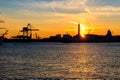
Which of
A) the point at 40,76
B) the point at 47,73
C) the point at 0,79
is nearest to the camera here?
the point at 0,79

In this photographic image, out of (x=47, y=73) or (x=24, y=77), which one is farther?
(x=47, y=73)

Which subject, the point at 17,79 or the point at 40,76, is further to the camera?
the point at 40,76

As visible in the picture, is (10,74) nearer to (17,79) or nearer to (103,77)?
(17,79)

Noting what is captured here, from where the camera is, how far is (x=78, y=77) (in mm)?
41312

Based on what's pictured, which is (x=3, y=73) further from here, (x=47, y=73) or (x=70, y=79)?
(x=70, y=79)

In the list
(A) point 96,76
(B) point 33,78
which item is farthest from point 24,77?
(A) point 96,76

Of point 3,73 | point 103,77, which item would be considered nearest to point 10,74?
point 3,73

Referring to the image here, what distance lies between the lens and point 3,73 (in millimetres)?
44656

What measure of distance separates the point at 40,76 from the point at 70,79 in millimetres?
3926

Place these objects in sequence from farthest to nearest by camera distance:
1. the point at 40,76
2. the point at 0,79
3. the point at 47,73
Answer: the point at 47,73 → the point at 40,76 → the point at 0,79

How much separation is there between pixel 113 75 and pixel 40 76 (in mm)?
7981

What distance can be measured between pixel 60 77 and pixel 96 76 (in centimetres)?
400

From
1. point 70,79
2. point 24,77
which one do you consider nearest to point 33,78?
point 24,77

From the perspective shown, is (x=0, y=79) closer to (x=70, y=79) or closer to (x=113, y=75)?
(x=70, y=79)
